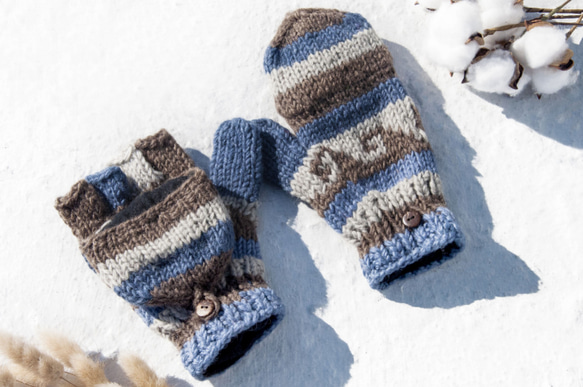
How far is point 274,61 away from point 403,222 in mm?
460

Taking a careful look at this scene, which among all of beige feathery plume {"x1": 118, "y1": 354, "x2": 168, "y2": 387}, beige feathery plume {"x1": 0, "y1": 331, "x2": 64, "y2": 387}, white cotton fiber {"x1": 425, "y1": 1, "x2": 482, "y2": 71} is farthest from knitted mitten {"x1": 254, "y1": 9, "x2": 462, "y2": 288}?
beige feathery plume {"x1": 0, "y1": 331, "x2": 64, "y2": 387}

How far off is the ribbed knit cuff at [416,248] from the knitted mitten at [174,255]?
0.22 meters

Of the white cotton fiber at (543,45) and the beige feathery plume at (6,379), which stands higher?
the white cotton fiber at (543,45)

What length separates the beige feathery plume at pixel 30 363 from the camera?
1074 mm

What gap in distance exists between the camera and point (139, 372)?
110 centimetres

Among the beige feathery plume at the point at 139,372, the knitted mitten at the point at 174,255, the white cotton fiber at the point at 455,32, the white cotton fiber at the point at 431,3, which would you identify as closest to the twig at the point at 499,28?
the white cotton fiber at the point at 455,32

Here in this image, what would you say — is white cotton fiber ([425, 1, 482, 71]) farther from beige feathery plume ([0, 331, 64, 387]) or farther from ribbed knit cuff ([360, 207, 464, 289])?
beige feathery plume ([0, 331, 64, 387])

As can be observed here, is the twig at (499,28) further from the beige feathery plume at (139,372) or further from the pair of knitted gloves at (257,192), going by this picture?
the beige feathery plume at (139,372)

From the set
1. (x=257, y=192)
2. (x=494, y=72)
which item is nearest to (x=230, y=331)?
(x=257, y=192)

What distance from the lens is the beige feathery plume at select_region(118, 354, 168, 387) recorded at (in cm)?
110

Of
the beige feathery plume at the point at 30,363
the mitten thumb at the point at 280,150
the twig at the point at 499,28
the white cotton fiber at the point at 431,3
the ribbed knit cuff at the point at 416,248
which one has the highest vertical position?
the white cotton fiber at the point at 431,3

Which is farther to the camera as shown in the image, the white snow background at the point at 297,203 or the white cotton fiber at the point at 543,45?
the white snow background at the point at 297,203

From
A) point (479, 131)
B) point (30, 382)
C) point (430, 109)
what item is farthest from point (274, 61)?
point (30, 382)

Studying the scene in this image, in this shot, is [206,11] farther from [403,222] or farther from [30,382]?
[30,382]
